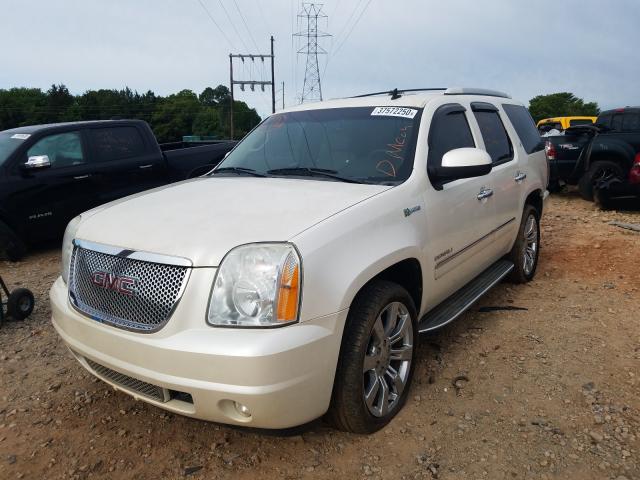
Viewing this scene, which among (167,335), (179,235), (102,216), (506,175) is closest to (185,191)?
(102,216)

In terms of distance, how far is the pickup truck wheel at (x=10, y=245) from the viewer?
604cm

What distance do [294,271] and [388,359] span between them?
928mm

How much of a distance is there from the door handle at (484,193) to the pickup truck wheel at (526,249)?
1.04 m

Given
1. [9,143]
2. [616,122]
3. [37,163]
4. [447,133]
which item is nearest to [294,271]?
[447,133]

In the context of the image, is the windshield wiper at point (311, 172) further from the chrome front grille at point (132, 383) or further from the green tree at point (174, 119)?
the green tree at point (174, 119)

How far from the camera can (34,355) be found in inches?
144

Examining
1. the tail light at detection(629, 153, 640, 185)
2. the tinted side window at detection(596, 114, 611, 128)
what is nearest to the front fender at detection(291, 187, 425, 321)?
the tail light at detection(629, 153, 640, 185)

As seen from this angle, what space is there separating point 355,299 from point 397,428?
813mm

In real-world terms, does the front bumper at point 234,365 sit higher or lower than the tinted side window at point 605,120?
lower

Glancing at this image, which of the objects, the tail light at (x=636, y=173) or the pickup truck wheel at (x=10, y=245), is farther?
the tail light at (x=636, y=173)

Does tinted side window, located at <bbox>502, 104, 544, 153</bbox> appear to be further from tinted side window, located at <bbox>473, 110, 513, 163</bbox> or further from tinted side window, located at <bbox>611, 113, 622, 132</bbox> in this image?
tinted side window, located at <bbox>611, 113, 622, 132</bbox>

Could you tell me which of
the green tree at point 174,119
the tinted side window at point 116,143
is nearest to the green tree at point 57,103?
the green tree at point 174,119

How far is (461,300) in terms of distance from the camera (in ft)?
11.6

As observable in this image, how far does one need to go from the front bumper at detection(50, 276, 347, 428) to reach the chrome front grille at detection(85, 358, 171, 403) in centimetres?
3
